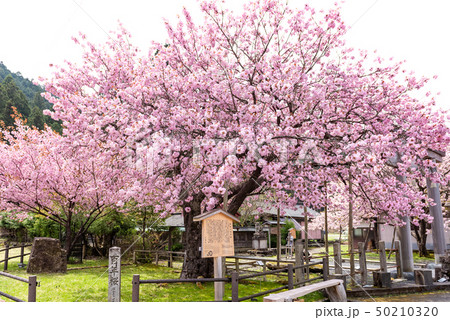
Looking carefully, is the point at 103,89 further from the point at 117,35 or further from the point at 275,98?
the point at 275,98

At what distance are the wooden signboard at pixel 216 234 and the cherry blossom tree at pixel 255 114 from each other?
0.95m

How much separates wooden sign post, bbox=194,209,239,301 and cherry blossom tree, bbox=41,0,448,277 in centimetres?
96

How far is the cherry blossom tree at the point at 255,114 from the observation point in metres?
8.45

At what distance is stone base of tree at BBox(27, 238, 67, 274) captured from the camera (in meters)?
12.6

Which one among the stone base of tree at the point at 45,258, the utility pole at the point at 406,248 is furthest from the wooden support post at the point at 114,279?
the utility pole at the point at 406,248

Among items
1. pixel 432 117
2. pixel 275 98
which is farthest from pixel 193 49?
pixel 432 117

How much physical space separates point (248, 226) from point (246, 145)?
848 inches

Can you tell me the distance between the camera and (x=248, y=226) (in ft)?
95.0

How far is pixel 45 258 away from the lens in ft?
42.2

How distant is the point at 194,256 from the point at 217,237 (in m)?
4.44

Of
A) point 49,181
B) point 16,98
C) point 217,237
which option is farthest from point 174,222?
point 16,98

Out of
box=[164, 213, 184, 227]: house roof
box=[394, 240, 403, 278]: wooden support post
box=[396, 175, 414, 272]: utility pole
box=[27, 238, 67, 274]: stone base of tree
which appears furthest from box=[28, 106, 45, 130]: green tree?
box=[394, 240, 403, 278]: wooden support post

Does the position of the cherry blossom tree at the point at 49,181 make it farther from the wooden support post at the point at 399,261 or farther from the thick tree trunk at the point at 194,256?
the wooden support post at the point at 399,261

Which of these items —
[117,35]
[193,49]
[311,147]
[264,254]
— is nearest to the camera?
[311,147]
